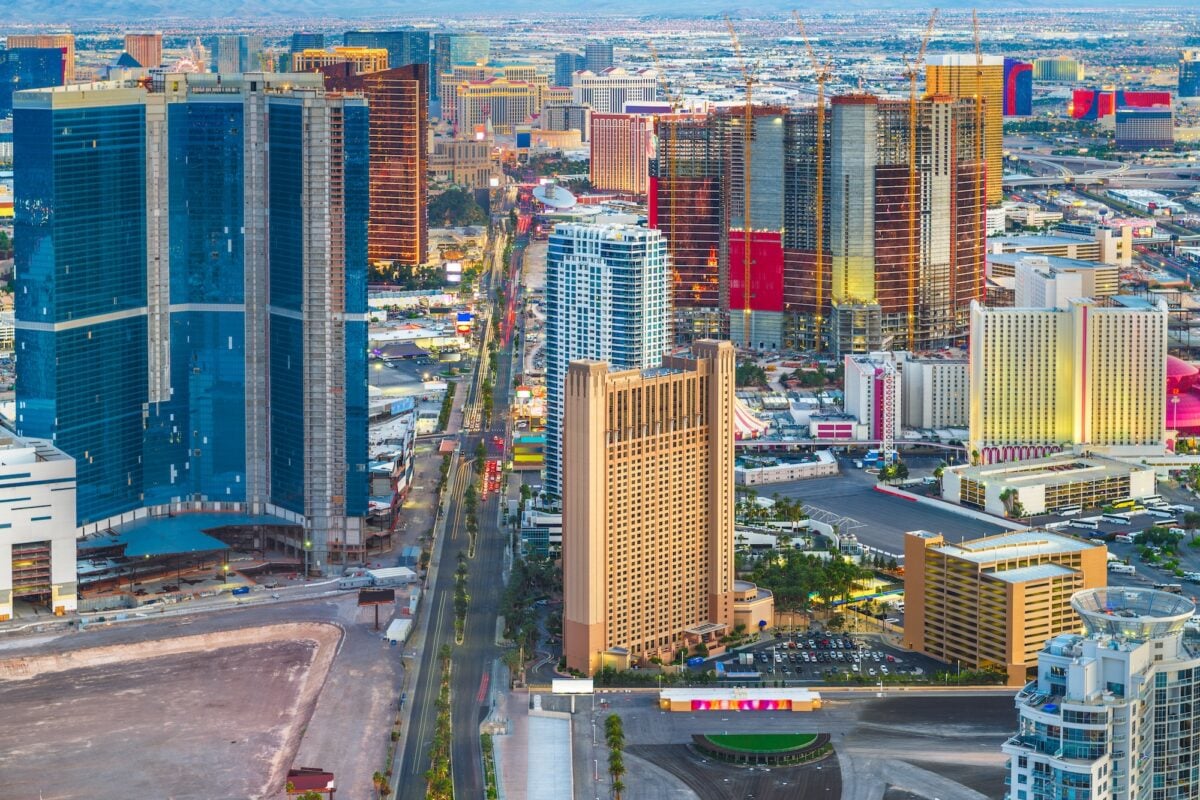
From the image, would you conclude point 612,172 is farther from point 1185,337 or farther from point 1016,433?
point 1016,433

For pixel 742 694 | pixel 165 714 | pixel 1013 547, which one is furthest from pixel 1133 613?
pixel 165 714

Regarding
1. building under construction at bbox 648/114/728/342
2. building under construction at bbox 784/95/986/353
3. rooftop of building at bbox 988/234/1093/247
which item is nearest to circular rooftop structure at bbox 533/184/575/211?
rooftop of building at bbox 988/234/1093/247

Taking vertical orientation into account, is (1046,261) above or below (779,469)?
above

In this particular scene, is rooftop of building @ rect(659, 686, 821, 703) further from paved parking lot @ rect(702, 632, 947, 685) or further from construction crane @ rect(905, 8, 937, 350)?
construction crane @ rect(905, 8, 937, 350)

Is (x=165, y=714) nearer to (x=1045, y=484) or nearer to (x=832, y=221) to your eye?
(x=1045, y=484)

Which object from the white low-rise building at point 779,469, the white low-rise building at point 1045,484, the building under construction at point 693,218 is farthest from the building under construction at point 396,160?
the white low-rise building at point 1045,484

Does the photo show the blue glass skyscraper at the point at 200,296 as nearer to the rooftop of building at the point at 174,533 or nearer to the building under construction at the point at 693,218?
the rooftop of building at the point at 174,533
